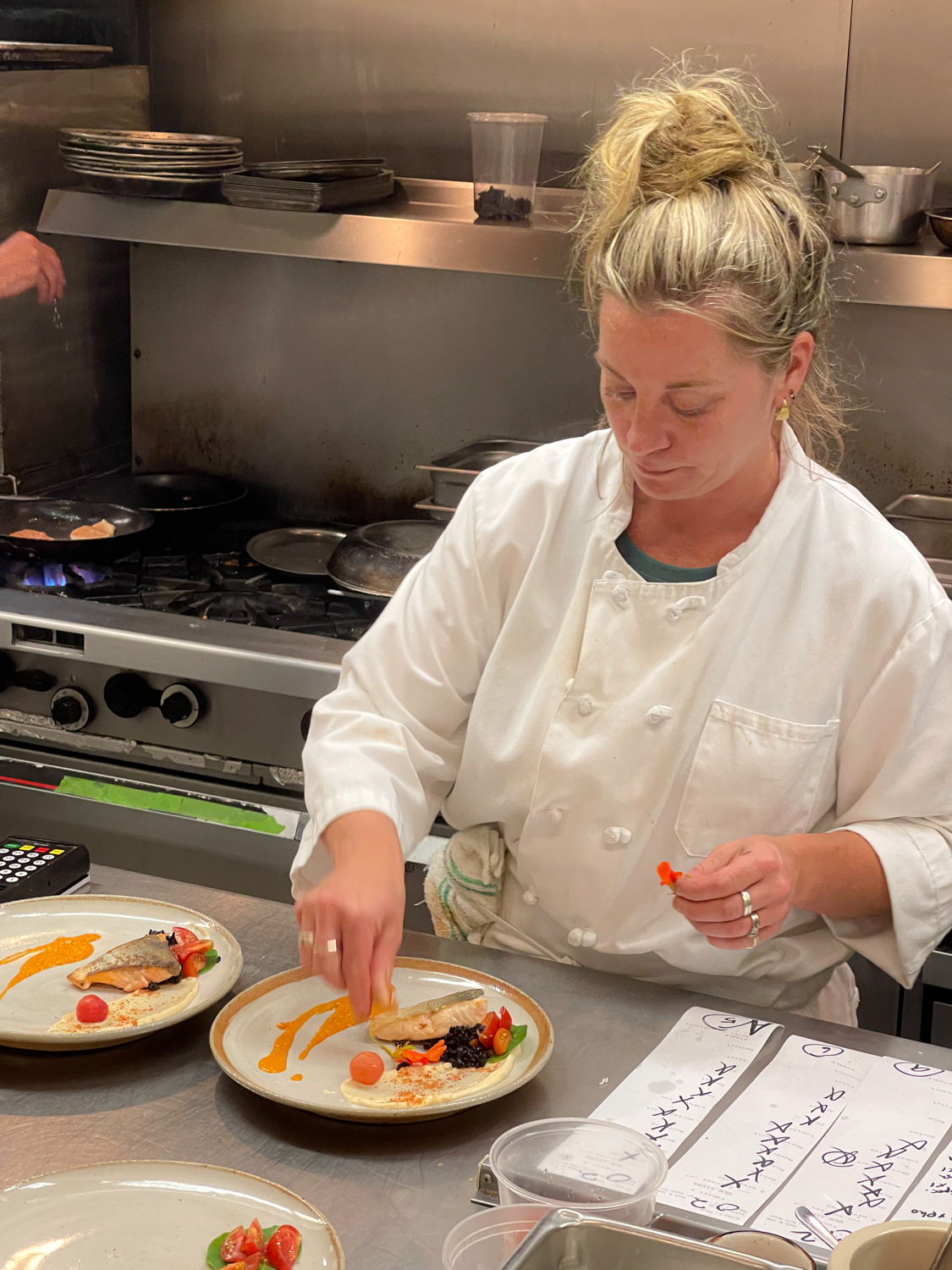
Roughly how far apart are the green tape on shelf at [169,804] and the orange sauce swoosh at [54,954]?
98 centimetres

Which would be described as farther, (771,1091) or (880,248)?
(880,248)

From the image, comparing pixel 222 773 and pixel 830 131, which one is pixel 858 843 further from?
pixel 830 131

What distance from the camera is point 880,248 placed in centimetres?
218

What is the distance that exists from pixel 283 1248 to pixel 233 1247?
0.12 feet

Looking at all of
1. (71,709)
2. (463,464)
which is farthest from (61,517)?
(463,464)

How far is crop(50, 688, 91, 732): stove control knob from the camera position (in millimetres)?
2424

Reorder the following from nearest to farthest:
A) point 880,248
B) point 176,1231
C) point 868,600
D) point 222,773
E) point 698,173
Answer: point 176,1231
point 698,173
point 868,600
point 880,248
point 222,773

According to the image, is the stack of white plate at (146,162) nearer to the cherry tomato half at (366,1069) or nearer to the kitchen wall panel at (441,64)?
the kitchen wall panel at (441,64)

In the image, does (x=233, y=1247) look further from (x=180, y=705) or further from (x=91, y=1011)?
(x=180, y=705)

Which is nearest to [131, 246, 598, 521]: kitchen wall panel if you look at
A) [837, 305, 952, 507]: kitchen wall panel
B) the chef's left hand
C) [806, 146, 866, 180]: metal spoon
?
[837, 305, 952, 507]: kitchen wall panel

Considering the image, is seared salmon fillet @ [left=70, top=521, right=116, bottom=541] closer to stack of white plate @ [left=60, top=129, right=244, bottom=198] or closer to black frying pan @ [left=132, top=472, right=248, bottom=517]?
black frying pan @ [left=132, top=472, right=248, bottom=517]

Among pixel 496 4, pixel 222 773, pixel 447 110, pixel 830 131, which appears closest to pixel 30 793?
pixel 222 773

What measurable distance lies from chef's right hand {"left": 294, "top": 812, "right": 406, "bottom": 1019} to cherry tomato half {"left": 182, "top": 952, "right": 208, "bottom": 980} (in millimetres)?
111

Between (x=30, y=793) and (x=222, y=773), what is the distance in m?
0.39
